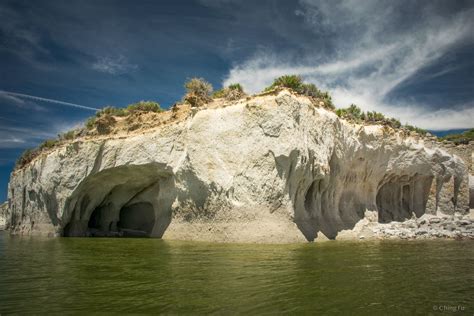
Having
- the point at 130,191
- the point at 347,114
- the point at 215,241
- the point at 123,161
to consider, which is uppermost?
the point at 347,114

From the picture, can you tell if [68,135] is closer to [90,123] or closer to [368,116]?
[90,123]

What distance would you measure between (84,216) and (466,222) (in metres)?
28.5

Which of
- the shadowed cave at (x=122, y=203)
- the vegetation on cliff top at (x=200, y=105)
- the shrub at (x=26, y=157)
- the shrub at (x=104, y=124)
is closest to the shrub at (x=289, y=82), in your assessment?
the vegetation on cliff top at (x=200, y=105)

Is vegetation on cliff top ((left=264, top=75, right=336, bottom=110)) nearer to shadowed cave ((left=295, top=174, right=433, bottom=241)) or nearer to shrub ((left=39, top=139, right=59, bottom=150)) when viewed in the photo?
shadowed cave ((left=295, top=174, right=433, bottom=241))

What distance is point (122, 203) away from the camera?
84.4 feet

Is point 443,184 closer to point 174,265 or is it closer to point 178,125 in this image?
point 178,125

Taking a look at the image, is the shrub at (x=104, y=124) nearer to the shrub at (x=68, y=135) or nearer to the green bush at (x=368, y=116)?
the shrub at (x=68, y=135)

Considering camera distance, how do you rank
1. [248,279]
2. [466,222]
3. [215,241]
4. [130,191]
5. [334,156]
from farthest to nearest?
1. [130,191]
2. [466,222]
3. [334,156]
4. [215,241]
5. [248,279]

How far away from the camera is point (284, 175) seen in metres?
17.2

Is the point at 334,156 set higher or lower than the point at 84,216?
higher

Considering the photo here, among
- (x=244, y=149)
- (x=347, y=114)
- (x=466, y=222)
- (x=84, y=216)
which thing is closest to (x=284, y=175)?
(x=244, y=149)

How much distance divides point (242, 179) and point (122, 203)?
1267cm

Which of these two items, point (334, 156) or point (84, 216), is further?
point (84, 216)

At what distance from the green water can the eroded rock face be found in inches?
286
